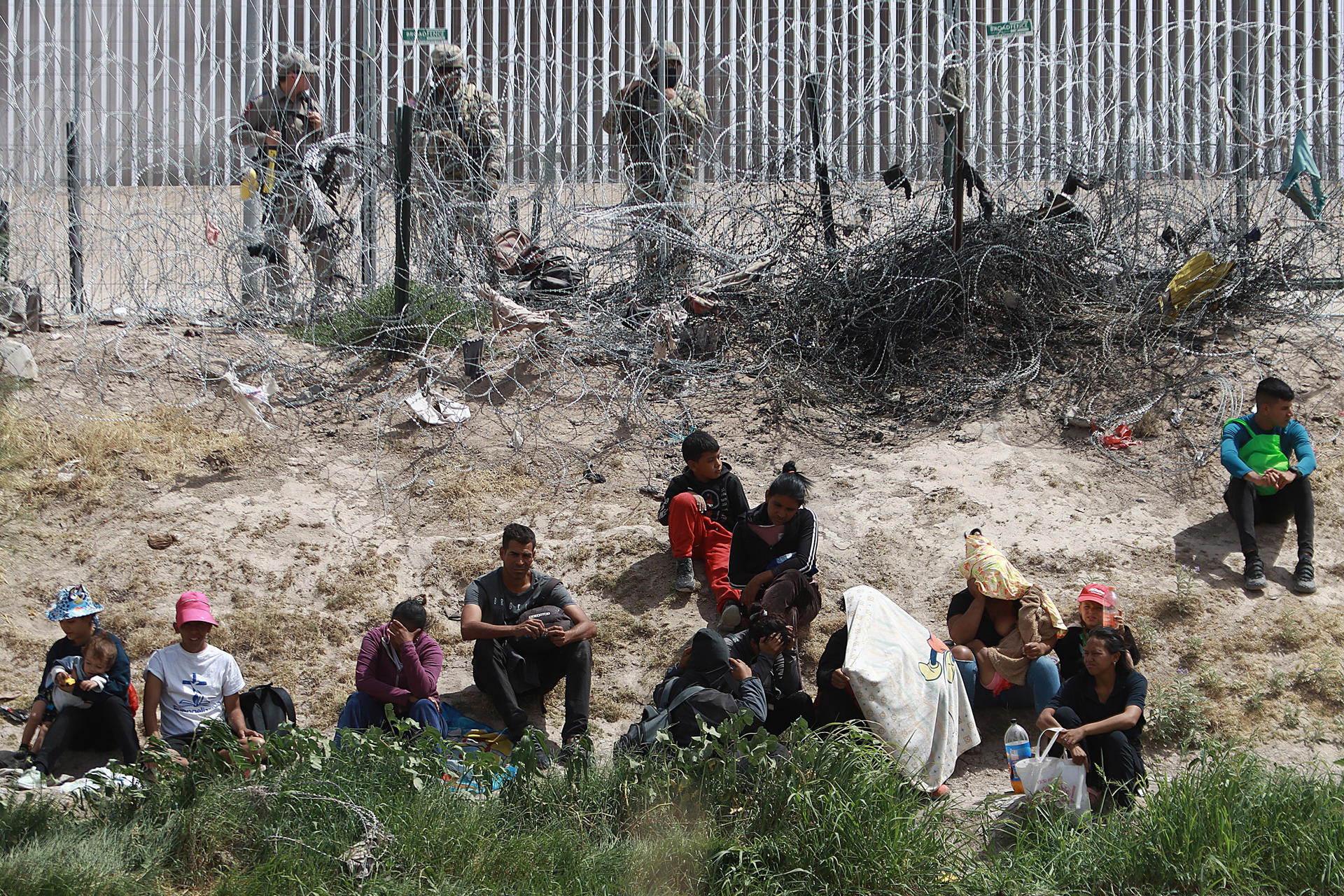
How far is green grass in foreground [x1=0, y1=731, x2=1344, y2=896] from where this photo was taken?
13.1ft

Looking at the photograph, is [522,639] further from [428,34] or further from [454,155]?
[428,34]

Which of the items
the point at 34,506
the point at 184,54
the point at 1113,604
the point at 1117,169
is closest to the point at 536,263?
the point at 184,54

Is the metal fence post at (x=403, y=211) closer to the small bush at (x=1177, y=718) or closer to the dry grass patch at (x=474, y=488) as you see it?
the dry grass patch at (x=474, y=488)

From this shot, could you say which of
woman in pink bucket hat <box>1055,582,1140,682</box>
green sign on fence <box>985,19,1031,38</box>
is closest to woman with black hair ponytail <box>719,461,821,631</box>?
woman in pink bucket hat <box>1055,582,1140,682</box>

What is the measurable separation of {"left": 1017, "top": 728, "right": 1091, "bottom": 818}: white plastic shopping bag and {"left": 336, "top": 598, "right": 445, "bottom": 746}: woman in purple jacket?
234 centimetres

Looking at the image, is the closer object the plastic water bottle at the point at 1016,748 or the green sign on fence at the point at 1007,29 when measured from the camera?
the plastic water bottle at the point at 1016,748

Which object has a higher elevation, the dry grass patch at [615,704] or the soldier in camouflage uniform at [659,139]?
the soldier in camouflage uniform at [659,139]

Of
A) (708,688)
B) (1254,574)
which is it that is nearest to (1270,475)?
(1254,574)

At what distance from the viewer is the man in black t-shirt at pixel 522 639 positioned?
5.19m

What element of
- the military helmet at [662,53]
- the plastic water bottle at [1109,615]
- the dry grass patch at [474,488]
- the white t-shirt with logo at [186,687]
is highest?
the military helmet at [662,53]

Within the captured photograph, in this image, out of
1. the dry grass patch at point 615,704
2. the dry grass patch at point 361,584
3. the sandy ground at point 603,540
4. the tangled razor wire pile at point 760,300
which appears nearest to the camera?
the dry grass patch at point 615,704

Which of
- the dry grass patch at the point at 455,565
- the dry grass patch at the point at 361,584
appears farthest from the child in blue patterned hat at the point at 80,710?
the dry grass patch at the point at 455,565

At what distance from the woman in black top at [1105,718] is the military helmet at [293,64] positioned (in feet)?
20.7

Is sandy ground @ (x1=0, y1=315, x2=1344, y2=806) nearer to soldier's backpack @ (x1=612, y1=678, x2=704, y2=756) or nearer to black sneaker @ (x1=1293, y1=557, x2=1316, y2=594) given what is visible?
black sneaker @ (x1=1293, y1=557, x2=1316, y2=594)
